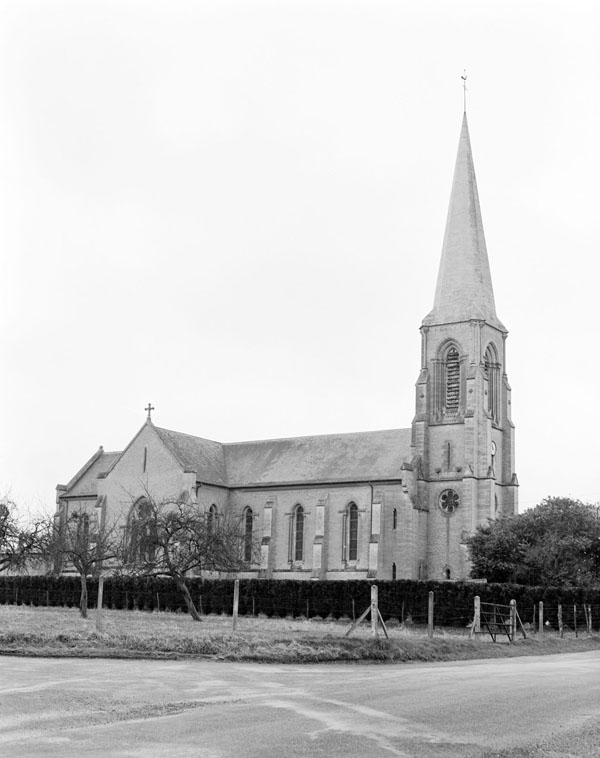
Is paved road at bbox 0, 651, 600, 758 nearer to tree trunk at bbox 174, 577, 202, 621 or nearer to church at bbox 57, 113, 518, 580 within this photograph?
tree trunk at bbox 174, 577, 202, 621

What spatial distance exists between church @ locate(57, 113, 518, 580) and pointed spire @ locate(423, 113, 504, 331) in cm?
9

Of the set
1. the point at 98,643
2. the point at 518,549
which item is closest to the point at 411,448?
the point at 518,549

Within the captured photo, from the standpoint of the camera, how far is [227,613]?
52.6m

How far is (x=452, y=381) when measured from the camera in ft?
220

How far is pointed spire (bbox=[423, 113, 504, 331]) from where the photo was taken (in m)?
68.2

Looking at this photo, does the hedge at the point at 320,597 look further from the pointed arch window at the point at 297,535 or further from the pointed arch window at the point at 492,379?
the pointed arch window at the point at 492,379

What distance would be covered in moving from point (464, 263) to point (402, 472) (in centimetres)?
1559

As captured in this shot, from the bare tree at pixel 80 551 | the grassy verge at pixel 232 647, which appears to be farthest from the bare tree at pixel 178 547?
the grassy verge at pixel 232 647

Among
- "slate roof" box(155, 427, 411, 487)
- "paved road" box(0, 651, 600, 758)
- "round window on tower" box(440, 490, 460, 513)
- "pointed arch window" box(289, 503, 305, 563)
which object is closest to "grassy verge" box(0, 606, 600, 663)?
"paved road" box(0, 651, 600, 758)

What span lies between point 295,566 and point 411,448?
1123cm

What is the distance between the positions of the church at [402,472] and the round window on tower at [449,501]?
0.06m

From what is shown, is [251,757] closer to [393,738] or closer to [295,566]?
[393,738]

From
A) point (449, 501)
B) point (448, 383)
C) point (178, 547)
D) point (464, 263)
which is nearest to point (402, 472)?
point (449, 501)

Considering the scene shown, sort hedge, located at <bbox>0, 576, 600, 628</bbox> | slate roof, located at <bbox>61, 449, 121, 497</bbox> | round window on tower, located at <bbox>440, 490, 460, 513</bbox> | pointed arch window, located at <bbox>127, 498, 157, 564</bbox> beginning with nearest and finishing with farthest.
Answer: hedge, located at <bbox>0, 576, 600, 628</bbox>, pointed arch window, located at <bbox>127, 498, 157, 564</bbox>, round window on tower, located at <bbox>440, 490, 460, 513</bbox>, slate roof, located at <bbox>61, 449, 121, 497</bbox>
